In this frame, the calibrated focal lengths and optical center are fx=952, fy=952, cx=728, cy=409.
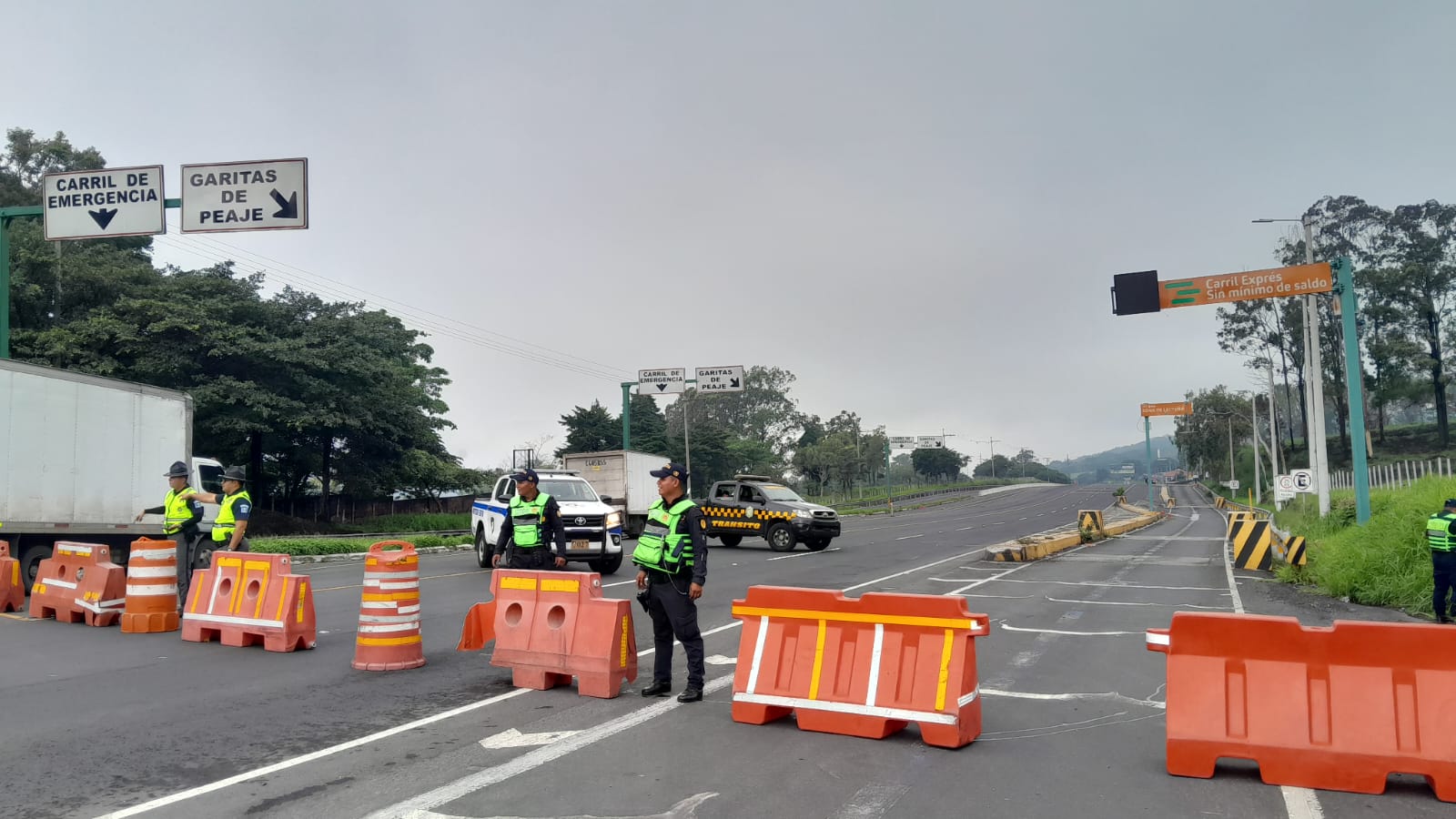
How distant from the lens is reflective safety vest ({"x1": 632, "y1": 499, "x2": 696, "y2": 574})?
7539 mm

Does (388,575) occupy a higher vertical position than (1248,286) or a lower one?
lower

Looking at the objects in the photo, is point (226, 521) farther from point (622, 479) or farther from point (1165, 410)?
point (1165, 410)

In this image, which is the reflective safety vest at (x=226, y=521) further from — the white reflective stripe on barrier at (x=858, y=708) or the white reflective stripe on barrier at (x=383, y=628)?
the white reflective stripe on barrier at (x=858, y=708)

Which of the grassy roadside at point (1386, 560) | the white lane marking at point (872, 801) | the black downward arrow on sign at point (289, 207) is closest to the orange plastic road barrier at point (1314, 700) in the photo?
the white lane marking at point (872, 801)

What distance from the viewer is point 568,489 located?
63.4ft

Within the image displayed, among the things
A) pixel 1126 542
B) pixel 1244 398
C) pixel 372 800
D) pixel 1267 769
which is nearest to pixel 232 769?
pixel 372 800

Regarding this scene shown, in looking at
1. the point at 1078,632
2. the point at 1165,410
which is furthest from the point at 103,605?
the point at 1165,410

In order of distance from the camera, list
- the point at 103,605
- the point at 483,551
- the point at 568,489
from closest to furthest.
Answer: the point at 103,605, the point at 568,489, the point at 483,551

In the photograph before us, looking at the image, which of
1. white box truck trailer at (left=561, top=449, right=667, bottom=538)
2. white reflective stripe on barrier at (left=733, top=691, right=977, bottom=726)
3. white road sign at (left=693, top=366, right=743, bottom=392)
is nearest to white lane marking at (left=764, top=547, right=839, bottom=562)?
white box truck trailer at (left=561, top=449, right=667, bottom=538)

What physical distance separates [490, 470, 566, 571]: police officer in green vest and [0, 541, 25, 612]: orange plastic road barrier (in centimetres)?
824

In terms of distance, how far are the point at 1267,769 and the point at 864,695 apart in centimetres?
238

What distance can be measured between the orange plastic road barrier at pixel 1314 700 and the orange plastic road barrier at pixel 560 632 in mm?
4003

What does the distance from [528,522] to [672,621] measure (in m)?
2.83

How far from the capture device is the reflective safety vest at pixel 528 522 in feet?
32.2
